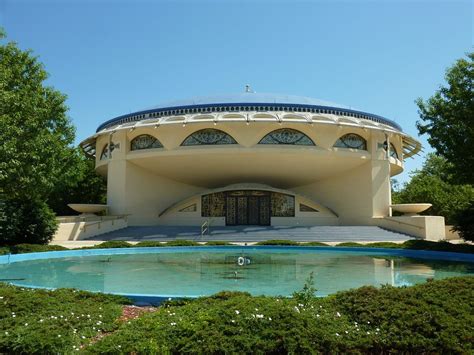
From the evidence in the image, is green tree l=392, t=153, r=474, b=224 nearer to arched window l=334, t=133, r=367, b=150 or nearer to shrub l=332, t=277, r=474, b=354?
arched window l=334, t=133, r=367, b=150

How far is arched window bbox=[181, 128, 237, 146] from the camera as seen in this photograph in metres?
27.3

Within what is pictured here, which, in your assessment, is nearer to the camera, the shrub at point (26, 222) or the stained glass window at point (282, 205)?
the shrub at point (26, 222)

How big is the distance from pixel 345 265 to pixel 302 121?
45.4ft

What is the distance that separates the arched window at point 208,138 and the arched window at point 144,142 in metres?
2.23

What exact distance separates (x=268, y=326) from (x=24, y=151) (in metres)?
16.8

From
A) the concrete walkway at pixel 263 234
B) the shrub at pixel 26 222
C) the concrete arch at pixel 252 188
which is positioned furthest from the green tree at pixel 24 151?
the concrete arch at pixel 252 188

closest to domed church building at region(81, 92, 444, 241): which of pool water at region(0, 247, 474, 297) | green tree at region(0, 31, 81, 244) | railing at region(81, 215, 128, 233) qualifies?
railing at region(81, 215, 128, 233)

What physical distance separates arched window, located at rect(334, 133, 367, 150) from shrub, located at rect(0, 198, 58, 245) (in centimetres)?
1872

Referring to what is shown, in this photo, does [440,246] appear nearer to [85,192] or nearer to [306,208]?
[306,208]

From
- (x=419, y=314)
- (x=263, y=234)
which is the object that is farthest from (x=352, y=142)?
(x=419, y=314)

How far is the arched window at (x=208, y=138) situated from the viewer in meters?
27.3

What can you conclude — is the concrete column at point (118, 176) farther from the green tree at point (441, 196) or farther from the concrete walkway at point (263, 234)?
the green tree at point (441, 196)

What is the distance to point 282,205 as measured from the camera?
31016mm

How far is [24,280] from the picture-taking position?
10.5 metres
